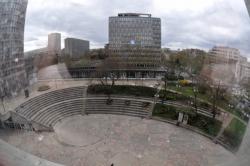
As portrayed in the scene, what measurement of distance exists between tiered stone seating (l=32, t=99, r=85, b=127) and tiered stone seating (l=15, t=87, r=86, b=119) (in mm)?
75

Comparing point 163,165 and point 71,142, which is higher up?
point 71,142

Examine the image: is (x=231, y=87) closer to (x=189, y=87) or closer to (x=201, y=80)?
(x=201, y=80)

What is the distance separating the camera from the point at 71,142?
4984 mm

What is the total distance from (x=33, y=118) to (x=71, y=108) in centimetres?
57

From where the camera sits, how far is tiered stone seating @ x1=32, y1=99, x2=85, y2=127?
11.3ft

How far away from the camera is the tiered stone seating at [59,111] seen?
3.43 meters

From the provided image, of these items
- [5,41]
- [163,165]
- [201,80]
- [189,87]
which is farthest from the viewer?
[163,165]

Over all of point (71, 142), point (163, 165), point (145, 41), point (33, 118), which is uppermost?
point (145, 41)

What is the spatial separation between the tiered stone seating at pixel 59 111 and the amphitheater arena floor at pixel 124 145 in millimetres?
475

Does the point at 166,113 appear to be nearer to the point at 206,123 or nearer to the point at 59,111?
the point at 206,123

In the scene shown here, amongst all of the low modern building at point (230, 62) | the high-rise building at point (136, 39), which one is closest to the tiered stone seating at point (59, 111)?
the high-rise building at point (136, 39)

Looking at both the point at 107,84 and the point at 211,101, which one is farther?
the point at 211,101

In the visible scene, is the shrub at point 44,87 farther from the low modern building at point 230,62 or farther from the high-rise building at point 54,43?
the low modern building at point 230,62

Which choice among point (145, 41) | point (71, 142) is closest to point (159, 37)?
point (145, 41)
